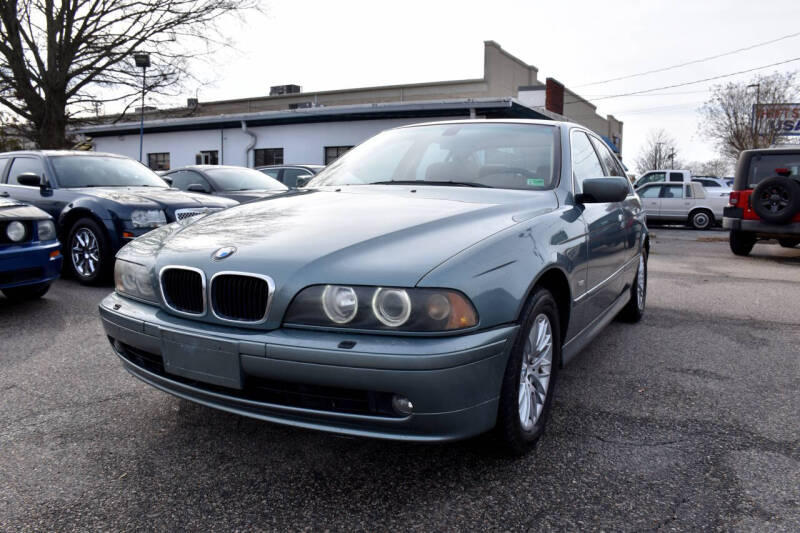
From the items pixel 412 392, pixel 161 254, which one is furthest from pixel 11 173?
pixel 412 392

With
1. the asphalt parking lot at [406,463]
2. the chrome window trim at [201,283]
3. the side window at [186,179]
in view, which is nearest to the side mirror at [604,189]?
the asphalt parking lot at [406,463]

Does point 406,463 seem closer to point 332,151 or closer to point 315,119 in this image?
point 332,151

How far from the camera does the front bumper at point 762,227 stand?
9.17 m

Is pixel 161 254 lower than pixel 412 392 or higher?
higher

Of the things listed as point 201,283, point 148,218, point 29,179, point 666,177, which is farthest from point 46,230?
point 666,177

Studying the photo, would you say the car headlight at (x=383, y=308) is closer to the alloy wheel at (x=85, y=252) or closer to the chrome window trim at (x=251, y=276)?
the chrome window trim at (x=251, y=276)

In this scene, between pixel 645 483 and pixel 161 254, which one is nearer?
pixel 645 483

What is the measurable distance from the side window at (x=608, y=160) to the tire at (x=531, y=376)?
2.02 metres

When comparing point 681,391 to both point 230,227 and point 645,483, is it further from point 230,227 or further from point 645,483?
point 230,227

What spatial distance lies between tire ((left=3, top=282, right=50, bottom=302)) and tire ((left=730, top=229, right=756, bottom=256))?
1039 centimetres

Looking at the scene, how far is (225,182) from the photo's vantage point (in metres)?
8.90

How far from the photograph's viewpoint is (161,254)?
2.46 m

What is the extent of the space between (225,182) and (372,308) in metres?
7.53

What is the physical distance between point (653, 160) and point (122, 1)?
64.7 m
